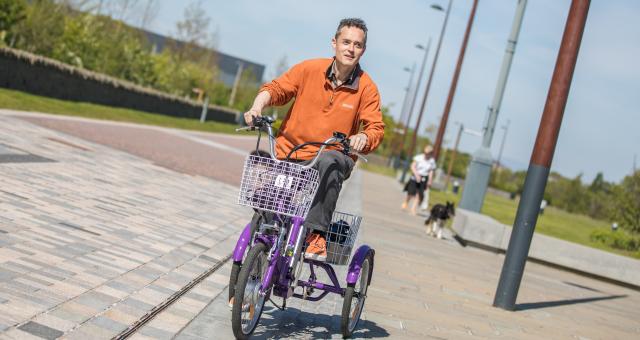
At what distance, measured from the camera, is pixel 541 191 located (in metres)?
9.43

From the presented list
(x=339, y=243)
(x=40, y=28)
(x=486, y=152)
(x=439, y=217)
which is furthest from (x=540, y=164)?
(x=40, y=28)

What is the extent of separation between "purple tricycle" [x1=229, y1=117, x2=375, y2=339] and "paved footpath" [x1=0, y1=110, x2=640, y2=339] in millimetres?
330

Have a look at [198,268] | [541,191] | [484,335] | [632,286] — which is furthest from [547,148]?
[632,286]

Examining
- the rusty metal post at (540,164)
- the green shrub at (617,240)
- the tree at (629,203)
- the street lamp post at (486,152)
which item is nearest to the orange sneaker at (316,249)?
the rusty metal post at (540,164)

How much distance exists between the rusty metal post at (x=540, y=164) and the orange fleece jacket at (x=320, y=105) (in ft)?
13.3

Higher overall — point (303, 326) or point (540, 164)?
point (540, 164)

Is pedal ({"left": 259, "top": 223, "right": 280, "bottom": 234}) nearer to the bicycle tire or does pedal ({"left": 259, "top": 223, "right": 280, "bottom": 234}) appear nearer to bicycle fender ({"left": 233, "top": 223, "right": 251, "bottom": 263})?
bicycle fender ({"left": 233, "top": 223, "right": 251, "bottom": 263})

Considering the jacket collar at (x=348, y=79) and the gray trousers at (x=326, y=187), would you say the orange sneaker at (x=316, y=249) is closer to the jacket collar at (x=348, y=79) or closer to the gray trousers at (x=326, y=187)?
the gray trousers at (x=326, y=187)

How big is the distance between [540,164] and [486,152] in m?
11.1

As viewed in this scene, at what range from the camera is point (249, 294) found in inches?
205

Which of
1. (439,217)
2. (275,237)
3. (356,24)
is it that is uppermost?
(356,24)

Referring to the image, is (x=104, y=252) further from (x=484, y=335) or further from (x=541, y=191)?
(x=541, y=191)

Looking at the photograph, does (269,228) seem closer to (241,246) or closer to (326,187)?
(241,246)

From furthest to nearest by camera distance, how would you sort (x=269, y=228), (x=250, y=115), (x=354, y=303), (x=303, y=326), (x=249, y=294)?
(x=354, y=303) < (x=303, y=326) < (x=269, y=228) < (x=250, y=115) < (x=249, y=294)
